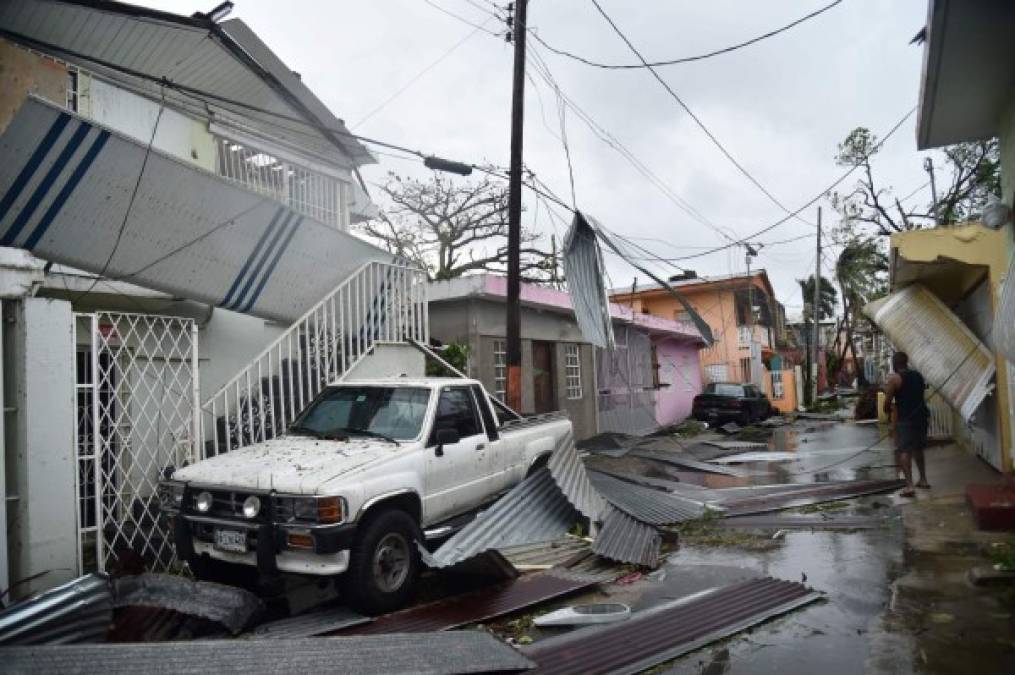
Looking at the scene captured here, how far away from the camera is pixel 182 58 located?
9680 mm

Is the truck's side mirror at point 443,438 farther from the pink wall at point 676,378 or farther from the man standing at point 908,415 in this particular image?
the pink wall at point 676,378

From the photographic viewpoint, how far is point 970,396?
8695mm

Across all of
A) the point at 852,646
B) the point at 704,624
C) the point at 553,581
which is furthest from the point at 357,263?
the point at 852,646

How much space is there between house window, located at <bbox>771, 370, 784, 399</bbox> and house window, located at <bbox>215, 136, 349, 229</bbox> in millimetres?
25798

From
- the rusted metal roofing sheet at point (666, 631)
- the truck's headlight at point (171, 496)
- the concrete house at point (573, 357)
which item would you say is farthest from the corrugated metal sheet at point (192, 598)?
the concrete house at point (573, 357)

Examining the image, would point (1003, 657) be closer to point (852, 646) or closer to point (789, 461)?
point (852, 646)

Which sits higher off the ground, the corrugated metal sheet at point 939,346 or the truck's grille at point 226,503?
the corrugated metal sheet at point 939,346

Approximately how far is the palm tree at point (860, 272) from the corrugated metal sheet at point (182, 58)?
824 inches

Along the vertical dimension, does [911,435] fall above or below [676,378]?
below

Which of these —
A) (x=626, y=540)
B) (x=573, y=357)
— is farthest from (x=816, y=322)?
(x=626, y=540)

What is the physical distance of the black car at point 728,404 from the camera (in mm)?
21422

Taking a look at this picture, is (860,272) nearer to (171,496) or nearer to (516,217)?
(516,217)

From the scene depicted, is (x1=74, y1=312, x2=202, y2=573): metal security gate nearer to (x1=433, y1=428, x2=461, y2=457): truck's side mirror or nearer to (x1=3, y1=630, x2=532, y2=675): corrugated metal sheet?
(x1=3, y1=630, x2=532, y2=675): corrugated metal sheet

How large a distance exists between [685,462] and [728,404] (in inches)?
364
